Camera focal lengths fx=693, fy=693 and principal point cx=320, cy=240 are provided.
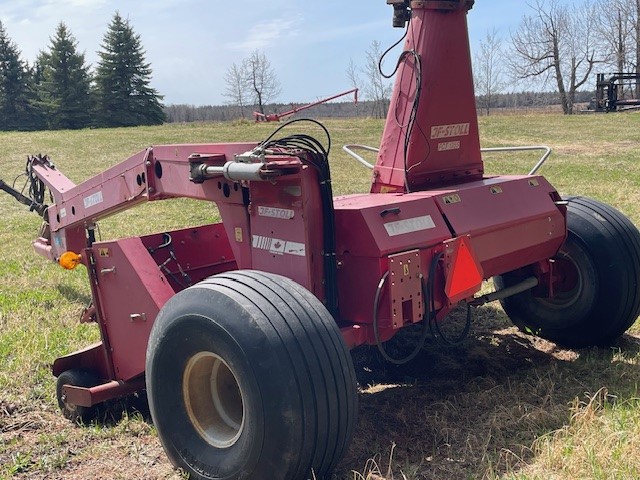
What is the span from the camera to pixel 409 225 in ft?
11.4

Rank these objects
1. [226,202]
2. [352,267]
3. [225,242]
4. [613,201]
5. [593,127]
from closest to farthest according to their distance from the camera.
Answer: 1. [352,267]
2. [226,202]
3. [225,242]
4. [613,201]
5. [593,127]

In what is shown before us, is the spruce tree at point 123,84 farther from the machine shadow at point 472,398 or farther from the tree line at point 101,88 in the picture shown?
the machine shadow at point 472,398

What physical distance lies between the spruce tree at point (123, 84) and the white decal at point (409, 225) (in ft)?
149

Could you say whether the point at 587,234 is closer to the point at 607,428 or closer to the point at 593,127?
the point at 607,428

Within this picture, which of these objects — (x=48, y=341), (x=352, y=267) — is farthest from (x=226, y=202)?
(x=48, y=341)

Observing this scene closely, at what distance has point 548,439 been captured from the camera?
3.22 meters

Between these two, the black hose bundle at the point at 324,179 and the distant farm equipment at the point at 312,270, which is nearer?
the distant farm equipment at the point at 312,270

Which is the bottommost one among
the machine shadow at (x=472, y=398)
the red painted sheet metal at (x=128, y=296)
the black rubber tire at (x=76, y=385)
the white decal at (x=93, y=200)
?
the machine shadow at (x=472, y=398)

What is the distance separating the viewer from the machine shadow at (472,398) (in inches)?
125

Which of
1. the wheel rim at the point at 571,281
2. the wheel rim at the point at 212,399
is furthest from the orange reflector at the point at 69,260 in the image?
the wheel rim at the point at 571,281

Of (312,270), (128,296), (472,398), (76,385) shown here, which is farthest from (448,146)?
(76,385)

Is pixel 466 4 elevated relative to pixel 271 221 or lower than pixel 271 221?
elevated

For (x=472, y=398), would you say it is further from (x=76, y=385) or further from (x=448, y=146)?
(x=76, y=385)

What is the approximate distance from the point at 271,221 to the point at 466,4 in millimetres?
1906
